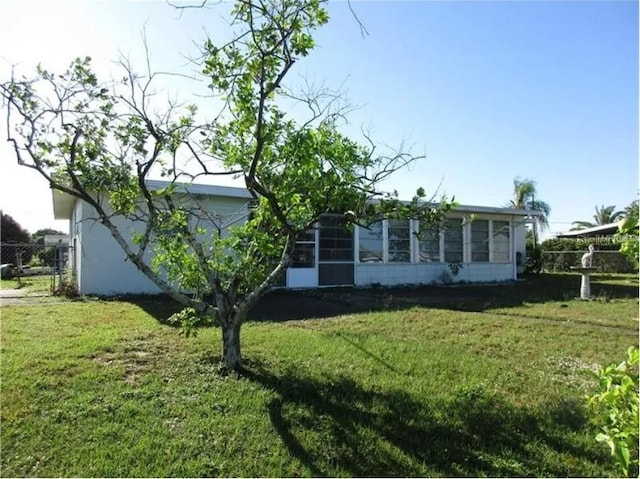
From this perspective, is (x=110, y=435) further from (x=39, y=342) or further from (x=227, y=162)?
(x=39, y=342)

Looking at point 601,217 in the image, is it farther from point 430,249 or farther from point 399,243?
point 399,243

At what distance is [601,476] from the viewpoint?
3.18 metres

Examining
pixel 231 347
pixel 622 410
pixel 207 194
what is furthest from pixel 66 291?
pixel 622 410

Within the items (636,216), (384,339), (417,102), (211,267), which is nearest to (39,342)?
(211,267)

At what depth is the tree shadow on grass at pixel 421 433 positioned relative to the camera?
3270 mm

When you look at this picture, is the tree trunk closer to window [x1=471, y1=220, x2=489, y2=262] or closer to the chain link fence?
the chain link fence

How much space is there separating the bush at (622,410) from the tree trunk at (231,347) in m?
3.86

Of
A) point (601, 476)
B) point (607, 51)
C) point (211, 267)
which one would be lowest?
point (601, 476)

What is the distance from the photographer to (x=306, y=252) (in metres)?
15.0

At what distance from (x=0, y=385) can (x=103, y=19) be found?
3.89m

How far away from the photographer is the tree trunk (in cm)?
508

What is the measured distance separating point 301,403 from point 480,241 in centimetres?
1592

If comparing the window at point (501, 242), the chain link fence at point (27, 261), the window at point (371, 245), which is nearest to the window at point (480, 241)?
the window at point (501, 242)

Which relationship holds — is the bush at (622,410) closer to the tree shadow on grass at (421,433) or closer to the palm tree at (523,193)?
the tree shadow on grass at (421,433)
